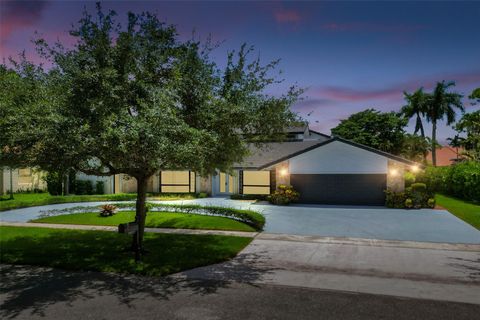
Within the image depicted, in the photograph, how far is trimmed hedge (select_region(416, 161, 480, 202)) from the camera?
89.4ft

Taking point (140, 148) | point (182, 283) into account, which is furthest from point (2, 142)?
point (182, 283)

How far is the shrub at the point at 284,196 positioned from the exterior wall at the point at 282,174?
19.2 inches

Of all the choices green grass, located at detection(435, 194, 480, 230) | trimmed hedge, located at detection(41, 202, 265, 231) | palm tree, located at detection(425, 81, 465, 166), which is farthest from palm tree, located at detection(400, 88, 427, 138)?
trimmed hedge, located at detection(41, 202, 265, 231)

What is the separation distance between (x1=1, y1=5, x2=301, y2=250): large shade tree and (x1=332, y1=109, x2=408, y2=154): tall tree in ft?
151

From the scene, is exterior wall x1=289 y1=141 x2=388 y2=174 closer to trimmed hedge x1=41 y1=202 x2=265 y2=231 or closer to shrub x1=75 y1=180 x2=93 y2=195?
trimmed hedge x1=41 y1=202 x2=265 y2=231

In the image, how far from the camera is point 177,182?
117 ft

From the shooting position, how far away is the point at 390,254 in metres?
12.5

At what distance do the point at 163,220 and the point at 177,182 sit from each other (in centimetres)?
1653

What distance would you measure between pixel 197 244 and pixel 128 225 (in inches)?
150

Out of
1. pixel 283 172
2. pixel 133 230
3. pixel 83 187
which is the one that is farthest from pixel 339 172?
pixel 83 187

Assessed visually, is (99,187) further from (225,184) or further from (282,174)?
(282,174)

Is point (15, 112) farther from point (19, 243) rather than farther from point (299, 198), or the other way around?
point (299, 198)

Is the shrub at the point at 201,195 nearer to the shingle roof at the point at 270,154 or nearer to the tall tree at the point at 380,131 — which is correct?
the shingle roof at the point at 270,154

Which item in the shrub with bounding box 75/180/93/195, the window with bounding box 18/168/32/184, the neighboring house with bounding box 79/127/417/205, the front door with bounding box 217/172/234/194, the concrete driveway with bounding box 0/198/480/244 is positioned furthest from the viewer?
the window with bounding box 18/168/32/184
